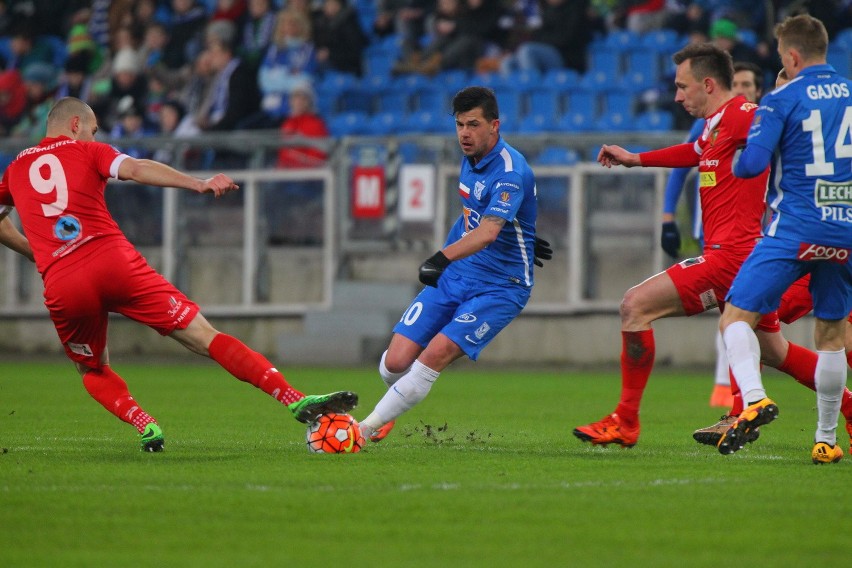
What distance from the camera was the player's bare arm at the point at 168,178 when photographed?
700 cm

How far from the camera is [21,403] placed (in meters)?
11.5

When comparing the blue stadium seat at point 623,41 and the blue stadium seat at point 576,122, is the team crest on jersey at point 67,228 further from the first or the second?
the blue stadium seat at point 623,41

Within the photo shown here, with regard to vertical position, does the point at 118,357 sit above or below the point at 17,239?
below

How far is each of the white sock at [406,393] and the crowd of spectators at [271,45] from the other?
9914 millimetres

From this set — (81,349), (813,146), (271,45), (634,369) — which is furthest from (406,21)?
(813,146)

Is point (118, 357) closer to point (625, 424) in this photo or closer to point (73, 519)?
point (625, 424)

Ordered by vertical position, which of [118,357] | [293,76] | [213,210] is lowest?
[118,357]

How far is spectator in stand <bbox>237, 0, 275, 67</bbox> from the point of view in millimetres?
20281

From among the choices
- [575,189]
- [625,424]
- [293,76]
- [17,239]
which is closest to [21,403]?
[17,239]

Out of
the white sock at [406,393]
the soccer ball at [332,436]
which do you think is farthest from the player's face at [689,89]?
the soccer ball at [332,436]

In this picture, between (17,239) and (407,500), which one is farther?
(17,239)

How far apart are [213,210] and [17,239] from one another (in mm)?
9761

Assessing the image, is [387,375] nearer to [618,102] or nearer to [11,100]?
[618,102]

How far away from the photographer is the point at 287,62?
64.7 feet
